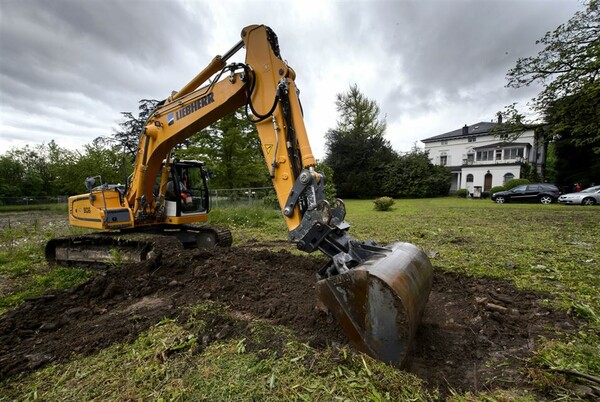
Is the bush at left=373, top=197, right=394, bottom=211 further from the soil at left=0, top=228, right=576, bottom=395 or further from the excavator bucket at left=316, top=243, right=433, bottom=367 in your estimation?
the excavator bucket at left=316, top=243, right=433, bottom=367

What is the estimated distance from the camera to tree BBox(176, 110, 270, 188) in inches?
672

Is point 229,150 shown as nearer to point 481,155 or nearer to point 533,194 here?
point 533,194

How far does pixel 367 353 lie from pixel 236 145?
52.5 feet

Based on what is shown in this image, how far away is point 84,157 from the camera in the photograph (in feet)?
81.6

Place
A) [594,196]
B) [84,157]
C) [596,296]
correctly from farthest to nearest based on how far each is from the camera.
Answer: [84,157] < [594,196] < [596,296]

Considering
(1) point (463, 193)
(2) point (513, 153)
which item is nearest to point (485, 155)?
(2) point (513, 153)

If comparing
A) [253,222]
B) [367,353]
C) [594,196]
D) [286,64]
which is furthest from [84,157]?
[594,196]

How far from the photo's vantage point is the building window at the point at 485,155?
4003cm

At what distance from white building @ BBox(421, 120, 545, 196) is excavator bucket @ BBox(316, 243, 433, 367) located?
36536mm

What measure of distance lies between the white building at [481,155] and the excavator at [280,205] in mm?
35558

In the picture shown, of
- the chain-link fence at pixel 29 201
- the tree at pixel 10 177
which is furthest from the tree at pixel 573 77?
the tree at pixel 10 177

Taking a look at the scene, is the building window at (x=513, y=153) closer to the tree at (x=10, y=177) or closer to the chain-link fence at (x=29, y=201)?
the chain-link fence at (x=29, y=201)

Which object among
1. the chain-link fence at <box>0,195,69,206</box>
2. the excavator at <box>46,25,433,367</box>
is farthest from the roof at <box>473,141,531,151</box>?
A: the chain-link fence at <box>0,195,69,206</box>

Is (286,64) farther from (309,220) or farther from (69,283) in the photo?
(69,283)
